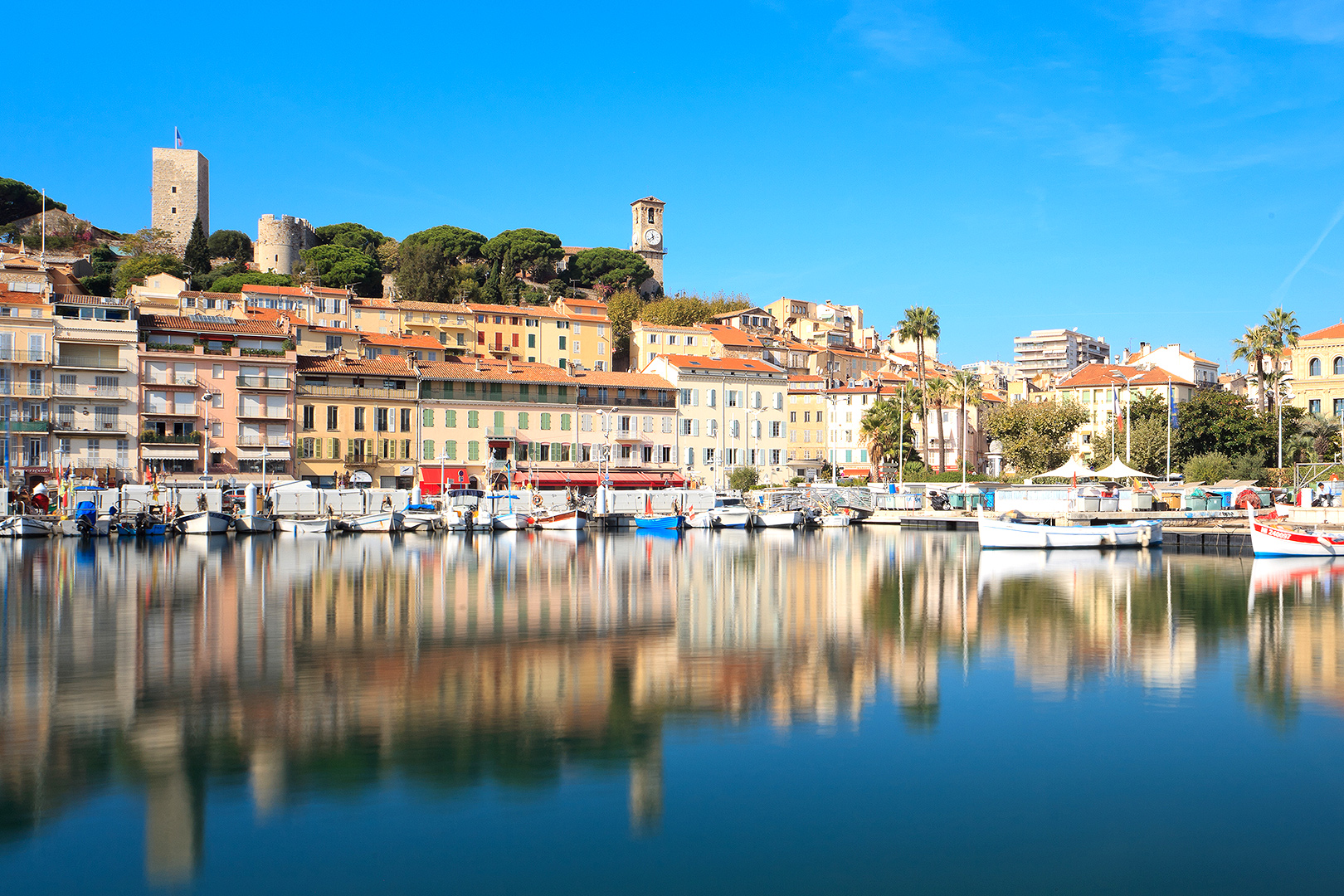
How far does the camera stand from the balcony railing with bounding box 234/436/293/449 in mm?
65938

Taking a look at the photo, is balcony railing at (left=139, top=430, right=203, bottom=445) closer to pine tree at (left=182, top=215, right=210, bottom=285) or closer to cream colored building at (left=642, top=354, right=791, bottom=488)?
cream colored building at (left=642, top=354, right=791, bottom=488)

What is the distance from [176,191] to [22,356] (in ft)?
254

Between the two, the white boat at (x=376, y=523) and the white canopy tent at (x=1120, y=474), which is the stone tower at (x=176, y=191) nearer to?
the white boat at (x=376, y=523)

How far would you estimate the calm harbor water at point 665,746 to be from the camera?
31.2 feet

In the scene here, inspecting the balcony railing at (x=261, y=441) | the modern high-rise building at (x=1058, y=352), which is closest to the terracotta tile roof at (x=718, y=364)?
the balcony railing at (x=261, y=441)

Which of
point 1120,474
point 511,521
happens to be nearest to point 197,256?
point 511,521

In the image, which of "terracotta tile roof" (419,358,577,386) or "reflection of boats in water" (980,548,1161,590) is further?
"terracotta tile roof" (419,358,577,386)

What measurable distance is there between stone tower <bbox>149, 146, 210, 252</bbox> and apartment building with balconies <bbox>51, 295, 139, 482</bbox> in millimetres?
72417

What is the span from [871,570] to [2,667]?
83.2 ft

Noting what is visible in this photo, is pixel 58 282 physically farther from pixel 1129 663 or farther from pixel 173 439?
pixel 1129 663

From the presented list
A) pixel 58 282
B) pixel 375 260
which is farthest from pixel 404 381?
pixel 375 260

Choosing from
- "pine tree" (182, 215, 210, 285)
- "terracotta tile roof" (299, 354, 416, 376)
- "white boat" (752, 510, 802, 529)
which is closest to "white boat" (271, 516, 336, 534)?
"terracotta tile roof" (299, 354, 416, 376)

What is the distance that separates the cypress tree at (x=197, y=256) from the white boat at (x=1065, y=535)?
9386 centimetres

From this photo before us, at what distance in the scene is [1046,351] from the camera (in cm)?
19788
